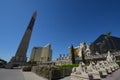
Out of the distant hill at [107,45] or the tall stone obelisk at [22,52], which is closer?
the distant hill at [107,45]

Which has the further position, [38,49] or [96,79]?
[38,49]

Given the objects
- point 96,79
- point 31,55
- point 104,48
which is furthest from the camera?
point 31,55

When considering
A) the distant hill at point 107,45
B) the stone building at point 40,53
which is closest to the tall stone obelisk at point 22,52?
the distant hill at point 107,45

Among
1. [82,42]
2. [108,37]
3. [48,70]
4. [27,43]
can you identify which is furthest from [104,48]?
[27,43]

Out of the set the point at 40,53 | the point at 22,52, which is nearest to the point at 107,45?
the point at 22,52

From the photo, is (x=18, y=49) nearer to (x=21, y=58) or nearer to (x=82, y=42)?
(x=21, y=58)

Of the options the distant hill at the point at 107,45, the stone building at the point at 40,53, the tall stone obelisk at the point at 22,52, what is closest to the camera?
the distant hill at the point at 107,45

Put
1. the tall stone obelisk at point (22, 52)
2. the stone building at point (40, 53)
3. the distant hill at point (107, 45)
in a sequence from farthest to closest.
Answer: the stone building at point (40, 53), the tall stone obelisk at point (22, 52), the distant hill at point (107, 45)

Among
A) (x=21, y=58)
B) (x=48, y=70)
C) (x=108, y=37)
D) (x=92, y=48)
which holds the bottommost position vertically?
(x=48, y=70)

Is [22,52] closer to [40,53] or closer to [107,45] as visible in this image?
[107,45]

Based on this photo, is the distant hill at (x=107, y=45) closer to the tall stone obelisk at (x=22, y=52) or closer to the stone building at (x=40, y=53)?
the tall stone obelisk at (x=22, y=52)

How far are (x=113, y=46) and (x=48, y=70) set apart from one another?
54.4 m

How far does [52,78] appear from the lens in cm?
1267

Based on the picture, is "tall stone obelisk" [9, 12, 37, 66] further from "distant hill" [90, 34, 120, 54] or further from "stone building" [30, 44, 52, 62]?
"stone building" [30, 44, 52, 62]
